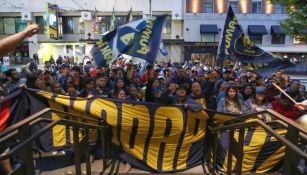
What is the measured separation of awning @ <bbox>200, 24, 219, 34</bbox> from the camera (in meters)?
30.6

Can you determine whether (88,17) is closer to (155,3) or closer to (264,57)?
(155,3)

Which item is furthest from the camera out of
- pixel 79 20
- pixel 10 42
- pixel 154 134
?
pixel 79 20

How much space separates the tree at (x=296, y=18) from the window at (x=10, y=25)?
27.9 m

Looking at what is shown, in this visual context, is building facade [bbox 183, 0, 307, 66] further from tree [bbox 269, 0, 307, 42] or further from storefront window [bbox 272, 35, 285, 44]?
tree [bbox 269, 0, 307, 42]

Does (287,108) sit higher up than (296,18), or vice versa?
(296,18)

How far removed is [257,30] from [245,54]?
2453cm

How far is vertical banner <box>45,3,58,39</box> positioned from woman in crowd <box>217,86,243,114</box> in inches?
1064

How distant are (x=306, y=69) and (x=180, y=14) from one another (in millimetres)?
13921

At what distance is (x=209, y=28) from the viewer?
30859 millimetres

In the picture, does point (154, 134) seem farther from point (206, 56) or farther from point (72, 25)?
point (72, 25)

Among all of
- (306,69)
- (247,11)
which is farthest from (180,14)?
(306,69)

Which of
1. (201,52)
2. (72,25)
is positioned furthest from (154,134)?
(72,25)

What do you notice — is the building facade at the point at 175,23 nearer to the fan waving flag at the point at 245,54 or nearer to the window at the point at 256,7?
the window at the point at 256,7


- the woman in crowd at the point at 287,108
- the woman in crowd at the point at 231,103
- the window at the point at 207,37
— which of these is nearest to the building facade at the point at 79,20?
the window at the point at 207,37
